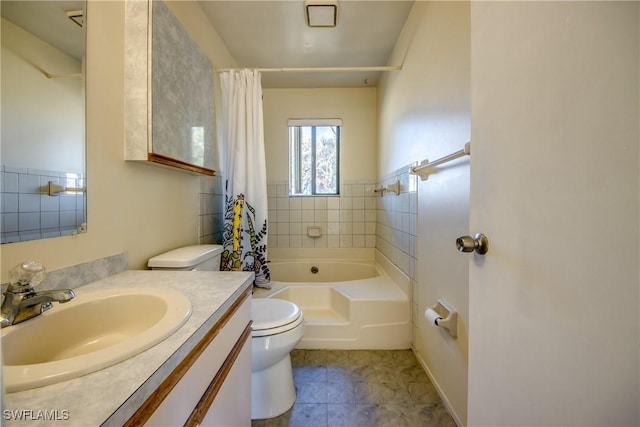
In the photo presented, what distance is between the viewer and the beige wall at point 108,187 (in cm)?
82

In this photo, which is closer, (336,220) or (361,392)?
(361,392)

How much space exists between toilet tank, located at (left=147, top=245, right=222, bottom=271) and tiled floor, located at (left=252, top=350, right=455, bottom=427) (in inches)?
31.9

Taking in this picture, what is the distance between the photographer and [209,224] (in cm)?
187

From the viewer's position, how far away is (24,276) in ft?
1.84

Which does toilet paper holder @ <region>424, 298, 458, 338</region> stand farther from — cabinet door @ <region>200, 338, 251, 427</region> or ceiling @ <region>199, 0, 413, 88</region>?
ceiling @ <region>199, 0, 413, 88</region>

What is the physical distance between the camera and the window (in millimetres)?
3000

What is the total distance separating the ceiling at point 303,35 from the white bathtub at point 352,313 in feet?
6.55

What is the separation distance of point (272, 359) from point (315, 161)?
222cm

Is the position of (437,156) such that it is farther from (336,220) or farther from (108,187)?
(336,220)

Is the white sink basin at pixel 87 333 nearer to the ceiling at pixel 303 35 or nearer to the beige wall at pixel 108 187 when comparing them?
the beige wall at pixel 108 187

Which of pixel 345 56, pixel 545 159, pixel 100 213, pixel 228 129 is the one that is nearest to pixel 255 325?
pixel 100 213

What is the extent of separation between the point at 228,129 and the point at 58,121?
3.90ft

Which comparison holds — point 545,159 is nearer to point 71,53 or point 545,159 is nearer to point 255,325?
point 255,325

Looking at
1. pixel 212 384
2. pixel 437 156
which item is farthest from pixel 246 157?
pixel 212 384
